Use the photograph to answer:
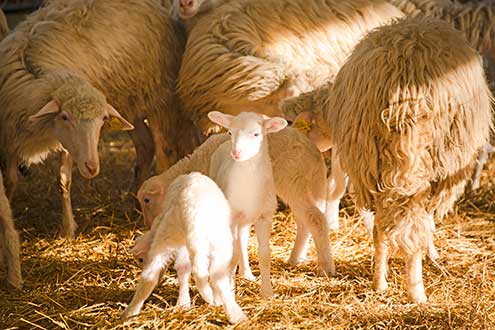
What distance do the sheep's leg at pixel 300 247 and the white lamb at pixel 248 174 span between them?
91cm

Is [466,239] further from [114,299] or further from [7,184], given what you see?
[7,184]

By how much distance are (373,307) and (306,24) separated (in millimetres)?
2545

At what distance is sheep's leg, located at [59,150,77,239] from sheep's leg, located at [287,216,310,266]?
1.69 metres

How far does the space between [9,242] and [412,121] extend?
2.32 meters

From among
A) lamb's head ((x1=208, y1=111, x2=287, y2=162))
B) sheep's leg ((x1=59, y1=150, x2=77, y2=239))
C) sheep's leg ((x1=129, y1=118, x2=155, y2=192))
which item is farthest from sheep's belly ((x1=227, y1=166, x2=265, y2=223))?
sheep's leg ((x1=129, y1=118, x2=155, y2=192))

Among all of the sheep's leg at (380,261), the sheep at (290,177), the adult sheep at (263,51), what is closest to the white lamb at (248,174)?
the sheep at (290,177)

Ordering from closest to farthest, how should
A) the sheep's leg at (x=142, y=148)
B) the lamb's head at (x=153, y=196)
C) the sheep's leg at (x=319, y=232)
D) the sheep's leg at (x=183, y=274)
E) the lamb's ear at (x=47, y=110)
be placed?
the sheep's leg at (x=183, y=274)
the lamb's head at (x=153, y=196)
the sheep's leg at (x=319, y=232)
the lamb's ear at (x=47, y=110)
the sheep's leg at (x=142, y=148)

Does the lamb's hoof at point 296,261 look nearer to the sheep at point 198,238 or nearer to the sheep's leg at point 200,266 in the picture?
the sheep at point 198,238

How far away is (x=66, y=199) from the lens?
19.0 ft

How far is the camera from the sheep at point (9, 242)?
14.9 feet

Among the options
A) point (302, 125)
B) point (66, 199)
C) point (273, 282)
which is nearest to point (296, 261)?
point (273, 282)

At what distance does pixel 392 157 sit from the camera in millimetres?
4004

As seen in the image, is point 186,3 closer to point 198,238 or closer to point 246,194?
point 246,194

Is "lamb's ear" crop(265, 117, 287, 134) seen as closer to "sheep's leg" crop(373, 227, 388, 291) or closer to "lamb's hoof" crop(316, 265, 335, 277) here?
"sheep's leg" crop(373, 227, 388, 291)
